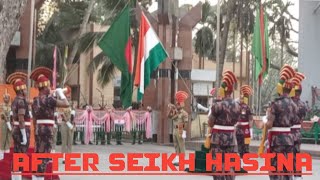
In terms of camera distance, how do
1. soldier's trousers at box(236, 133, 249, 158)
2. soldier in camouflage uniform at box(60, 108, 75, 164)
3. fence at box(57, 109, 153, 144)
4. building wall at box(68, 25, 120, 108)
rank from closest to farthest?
1. soldier's trousers at box(236, 133, 249, 158)
2. soldier in camouflage uniform at box(60, 108, 75, 164)
3. fence at box(57, 109, 153, 144)
4. building wall at box(68, 25, 120, 108)

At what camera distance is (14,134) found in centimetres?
1119

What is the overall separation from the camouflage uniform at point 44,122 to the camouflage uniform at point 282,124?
3.68m

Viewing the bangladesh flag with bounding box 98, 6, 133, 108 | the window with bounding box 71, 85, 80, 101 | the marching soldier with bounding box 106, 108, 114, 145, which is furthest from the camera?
the window with bounding box 71, 85, 80, 101

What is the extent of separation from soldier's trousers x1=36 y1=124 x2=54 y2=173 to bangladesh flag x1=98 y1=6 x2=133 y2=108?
21.8 feet

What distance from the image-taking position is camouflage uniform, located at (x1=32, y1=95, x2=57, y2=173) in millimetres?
10422

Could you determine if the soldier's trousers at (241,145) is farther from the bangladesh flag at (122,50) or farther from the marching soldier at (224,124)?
the marching soldier at (224,124)

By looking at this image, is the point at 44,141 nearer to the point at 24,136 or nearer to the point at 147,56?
the point at 24,136

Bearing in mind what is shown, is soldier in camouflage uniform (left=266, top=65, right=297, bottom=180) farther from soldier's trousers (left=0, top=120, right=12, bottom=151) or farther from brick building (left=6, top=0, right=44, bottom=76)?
brick building (left=6, top=0, right=44, bottom=76)

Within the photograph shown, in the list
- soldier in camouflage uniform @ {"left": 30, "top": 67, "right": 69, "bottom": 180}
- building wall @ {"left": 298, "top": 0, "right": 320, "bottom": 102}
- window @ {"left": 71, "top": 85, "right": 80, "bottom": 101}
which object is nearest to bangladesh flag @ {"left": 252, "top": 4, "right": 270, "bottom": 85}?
building wall @ {"left": 298, "top": 0, "right": 320, "bottom": 102}

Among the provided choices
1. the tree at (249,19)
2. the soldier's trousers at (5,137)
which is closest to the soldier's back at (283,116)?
the soldier's trousers at (5,137)

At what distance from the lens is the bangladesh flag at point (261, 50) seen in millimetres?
21438

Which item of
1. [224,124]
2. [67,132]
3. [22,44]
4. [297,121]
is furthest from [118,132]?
[224,124]

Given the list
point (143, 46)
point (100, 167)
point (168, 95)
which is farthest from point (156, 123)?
point (100, 167)

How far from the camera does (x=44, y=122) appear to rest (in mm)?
10516
